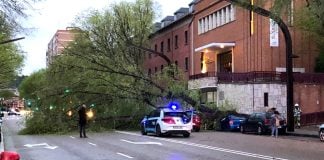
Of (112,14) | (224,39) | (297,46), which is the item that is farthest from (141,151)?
(112,14)

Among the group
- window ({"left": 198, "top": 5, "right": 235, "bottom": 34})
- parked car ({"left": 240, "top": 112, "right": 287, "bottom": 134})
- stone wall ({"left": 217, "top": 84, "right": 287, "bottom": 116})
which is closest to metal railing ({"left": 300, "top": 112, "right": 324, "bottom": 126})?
stone wall ({"left": 217, "top": 84, "right": 287, "bottom": 116})

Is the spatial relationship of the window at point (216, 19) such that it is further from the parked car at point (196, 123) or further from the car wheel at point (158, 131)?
the car wheel at point (158, 131)

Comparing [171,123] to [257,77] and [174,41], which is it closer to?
[257,77]

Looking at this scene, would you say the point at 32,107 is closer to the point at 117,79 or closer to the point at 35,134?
the point at 35,134

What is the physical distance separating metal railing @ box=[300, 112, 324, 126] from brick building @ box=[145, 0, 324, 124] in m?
4.27

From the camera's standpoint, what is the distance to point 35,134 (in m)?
35.7

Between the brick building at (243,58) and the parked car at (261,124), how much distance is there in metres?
6.88

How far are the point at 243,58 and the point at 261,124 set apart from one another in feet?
62.9

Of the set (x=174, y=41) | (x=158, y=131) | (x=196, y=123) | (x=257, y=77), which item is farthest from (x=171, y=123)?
(x=174, y=41)

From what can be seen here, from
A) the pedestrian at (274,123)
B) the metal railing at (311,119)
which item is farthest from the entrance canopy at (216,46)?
the pedestrian at (274,123)

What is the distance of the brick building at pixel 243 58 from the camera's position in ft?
150

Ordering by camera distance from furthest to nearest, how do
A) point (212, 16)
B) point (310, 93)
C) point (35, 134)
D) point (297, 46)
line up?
1. point (212, 16)
2. point (297, 46)
3. point (310, 93)
4. point (35, 134)

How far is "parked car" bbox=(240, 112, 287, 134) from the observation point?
3397 cm

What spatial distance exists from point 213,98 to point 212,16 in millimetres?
Answer: 12120
